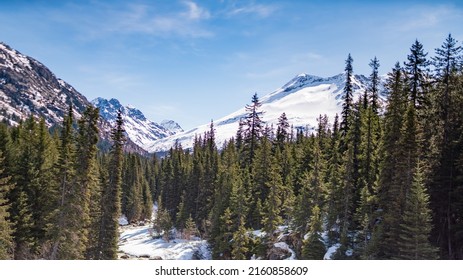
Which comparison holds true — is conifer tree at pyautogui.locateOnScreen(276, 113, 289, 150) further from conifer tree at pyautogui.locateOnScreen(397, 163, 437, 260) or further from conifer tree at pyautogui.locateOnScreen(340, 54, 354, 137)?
conifer tree at pyautogui.locateOnScreen(397, 163, 437, 260)

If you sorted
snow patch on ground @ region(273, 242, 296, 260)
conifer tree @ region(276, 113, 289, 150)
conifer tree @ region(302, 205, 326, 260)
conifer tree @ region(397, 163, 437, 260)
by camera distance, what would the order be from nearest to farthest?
Answer: 1. conifer tree @ region(397, 163, 437, 260)
2. conifer tree @ region(302, 205, 326, 260)
3. snow patch on ground @ region(273, 242, 296, 260)
4. conifer tree @ region(276, 113, 289, 150)

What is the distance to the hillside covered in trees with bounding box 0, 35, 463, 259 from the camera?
29.5 meters

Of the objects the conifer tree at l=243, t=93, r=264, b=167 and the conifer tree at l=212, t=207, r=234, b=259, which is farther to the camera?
the conifer tree at l=243, t=93, r=264, b=167

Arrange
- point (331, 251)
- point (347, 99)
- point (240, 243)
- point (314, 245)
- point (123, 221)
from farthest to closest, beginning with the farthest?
point (123, 221) → point (347, 99) → point (240, 243) → point (331, 251) → point (314, 245)

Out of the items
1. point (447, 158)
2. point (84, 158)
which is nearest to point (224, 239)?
point (84, 158)

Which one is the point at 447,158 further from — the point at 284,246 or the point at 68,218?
the point at 68,218

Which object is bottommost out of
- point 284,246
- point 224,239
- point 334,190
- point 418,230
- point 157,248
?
point 157,248

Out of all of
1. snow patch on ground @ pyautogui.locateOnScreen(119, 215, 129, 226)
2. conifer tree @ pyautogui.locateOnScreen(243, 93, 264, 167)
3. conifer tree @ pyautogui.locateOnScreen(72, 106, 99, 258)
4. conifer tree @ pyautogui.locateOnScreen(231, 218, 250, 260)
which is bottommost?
snow patch on ground @ pyautogui.locateOnScreen(119, 215, 129, 226)

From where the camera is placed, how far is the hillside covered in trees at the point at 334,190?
96.9 feet

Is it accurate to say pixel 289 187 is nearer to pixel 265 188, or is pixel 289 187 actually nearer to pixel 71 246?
pixel 265 188

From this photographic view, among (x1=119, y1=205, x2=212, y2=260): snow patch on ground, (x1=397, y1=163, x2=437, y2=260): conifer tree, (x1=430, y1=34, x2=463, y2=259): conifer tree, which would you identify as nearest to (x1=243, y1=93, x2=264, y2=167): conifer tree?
(x1=119, y1=205, x2=212, y2=260): snow patch on ground

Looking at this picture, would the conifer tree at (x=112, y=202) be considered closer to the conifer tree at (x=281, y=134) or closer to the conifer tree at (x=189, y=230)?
the conifer tree at (x=189, y=230)

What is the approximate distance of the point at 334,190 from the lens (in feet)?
132

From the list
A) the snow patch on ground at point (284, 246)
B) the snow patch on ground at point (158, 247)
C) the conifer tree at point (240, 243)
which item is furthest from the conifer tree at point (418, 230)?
the snow patch on ground at point (158, 247)
